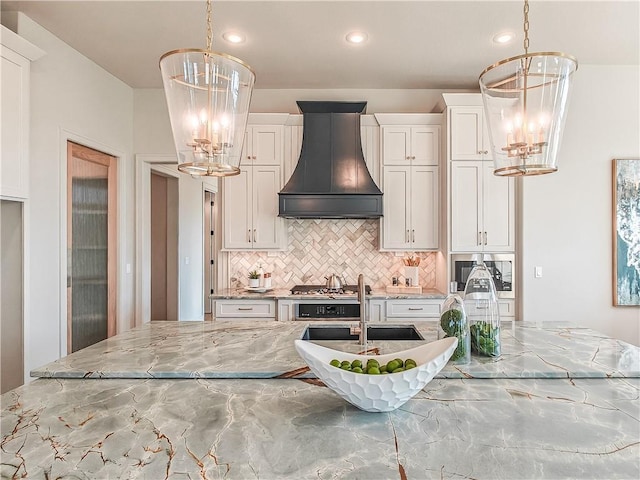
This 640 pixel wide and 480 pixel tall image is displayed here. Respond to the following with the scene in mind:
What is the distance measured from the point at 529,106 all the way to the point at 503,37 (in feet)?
6.16

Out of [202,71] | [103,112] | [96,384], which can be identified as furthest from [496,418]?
[103,112]

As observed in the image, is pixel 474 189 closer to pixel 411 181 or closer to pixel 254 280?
pixel 411 181

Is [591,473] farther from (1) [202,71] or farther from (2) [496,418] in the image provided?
(1) [202,71]

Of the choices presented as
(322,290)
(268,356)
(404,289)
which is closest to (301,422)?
(268,356)

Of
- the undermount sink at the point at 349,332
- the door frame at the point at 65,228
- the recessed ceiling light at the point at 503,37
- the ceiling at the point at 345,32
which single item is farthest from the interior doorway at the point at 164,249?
the recessed ceiling light at the point at 503,37

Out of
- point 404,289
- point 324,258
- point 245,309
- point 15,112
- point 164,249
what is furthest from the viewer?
point 164,249

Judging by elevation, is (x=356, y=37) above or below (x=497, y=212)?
above

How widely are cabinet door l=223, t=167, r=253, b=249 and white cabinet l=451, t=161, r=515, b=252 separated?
6.58ft

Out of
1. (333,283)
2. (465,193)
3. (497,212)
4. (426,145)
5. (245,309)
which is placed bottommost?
(245,309)

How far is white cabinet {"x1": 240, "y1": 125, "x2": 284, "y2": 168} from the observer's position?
3.88 metres

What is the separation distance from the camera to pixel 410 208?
389cm

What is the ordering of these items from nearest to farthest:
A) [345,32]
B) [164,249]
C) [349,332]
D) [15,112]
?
1. [349,332]
2. [15,112]
3. [345,32]
4. [164,249]

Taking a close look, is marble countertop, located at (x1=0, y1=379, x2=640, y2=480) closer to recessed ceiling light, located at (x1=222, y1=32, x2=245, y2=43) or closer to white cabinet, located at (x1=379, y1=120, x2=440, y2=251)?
white cabinet, located at (x1=379, y1=120, x2=440, y2=251)

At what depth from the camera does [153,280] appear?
18.1 feet
